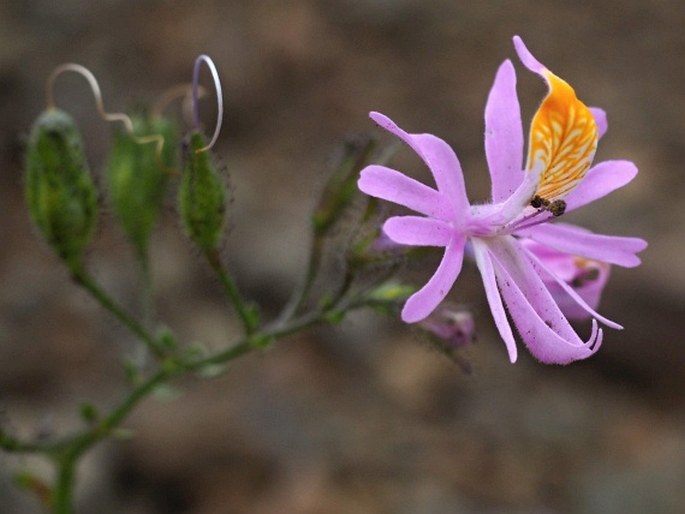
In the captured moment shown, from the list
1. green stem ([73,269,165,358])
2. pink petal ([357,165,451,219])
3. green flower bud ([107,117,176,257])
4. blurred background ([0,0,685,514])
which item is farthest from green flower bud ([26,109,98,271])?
blurred background ([0,0,685,514])

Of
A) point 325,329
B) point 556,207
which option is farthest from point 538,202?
point 325,329

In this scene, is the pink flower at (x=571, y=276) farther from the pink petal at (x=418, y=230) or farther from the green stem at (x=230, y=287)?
the green stem at (x=230, y=287)

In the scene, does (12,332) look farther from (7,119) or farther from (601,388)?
(601,388)

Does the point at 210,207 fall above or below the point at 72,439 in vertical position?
above

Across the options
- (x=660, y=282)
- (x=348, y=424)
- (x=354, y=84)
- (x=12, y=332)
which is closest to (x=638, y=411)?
(x=660, y=282)

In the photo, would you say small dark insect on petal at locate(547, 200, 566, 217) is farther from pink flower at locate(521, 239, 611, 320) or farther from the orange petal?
pink flower at locate(521, 239, 611, 320)

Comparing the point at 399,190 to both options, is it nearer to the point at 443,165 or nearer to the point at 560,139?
the point at 443,165
